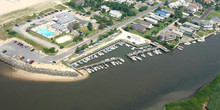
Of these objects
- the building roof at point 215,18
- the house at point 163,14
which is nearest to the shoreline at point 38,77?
the house at point 163,14

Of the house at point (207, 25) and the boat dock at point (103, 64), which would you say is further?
the house at point (207, 25)

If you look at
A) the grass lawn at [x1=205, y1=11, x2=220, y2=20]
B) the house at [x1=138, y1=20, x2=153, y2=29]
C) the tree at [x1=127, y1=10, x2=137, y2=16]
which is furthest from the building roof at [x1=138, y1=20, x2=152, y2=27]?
the grass lawn at [x1=205, y1=11, x2=220, y2=20]

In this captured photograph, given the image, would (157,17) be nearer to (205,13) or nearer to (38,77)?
(205,13)

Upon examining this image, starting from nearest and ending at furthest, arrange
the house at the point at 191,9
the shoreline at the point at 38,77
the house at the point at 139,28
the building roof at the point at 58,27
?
the shoreline at the point at 38,77 → the building roof at the point at 58,27 → the house at the point at 139,28 → the house at the point at 191,9

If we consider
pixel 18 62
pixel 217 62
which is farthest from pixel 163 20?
pixel 18 62

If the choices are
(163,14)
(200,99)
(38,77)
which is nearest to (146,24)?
(163,14)

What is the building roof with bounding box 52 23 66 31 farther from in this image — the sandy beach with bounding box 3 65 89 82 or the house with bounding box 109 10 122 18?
the sandy beach with bounding box 3 65 89 82

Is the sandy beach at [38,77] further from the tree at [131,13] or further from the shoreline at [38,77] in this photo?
the tree at [131,13]
